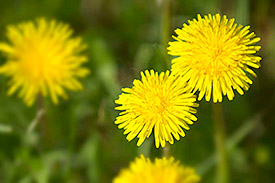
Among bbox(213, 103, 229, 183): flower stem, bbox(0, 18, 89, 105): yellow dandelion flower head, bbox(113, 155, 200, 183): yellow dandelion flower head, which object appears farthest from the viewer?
bbox(0, 18, 89, 105): yellow dandelion flower head

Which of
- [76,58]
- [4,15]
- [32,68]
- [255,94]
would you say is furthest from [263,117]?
[4,15]

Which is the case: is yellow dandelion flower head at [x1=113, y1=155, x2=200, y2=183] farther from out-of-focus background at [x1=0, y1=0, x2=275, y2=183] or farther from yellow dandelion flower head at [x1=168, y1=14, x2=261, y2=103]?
out-of-focus background at [x1=0, y1=0, x2=275, y2=183]

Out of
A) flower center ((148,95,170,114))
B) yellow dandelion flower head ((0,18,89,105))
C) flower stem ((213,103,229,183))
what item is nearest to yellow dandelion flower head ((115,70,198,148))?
flower center ((148,95,170,114))

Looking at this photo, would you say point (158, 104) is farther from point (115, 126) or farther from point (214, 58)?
point (115, 126)

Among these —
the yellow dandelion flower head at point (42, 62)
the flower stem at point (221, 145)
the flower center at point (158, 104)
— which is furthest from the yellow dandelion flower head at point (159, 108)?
the yellow dandelion flower head at point (42, 62)

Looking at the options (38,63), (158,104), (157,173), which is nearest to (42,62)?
(38,63)

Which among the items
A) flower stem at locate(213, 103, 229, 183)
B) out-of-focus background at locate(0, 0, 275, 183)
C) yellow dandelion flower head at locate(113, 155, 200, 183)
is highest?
out-of-focus background at locate(0, 0, 275, 183)

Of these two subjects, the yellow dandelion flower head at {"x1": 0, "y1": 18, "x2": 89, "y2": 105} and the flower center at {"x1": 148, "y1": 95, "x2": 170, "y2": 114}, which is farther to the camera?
the yellow dandelion flower head at {"x1": 0, "y1": 18, "x2": 89, "y2": 105}

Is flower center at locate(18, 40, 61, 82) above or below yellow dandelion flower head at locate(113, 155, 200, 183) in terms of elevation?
above
